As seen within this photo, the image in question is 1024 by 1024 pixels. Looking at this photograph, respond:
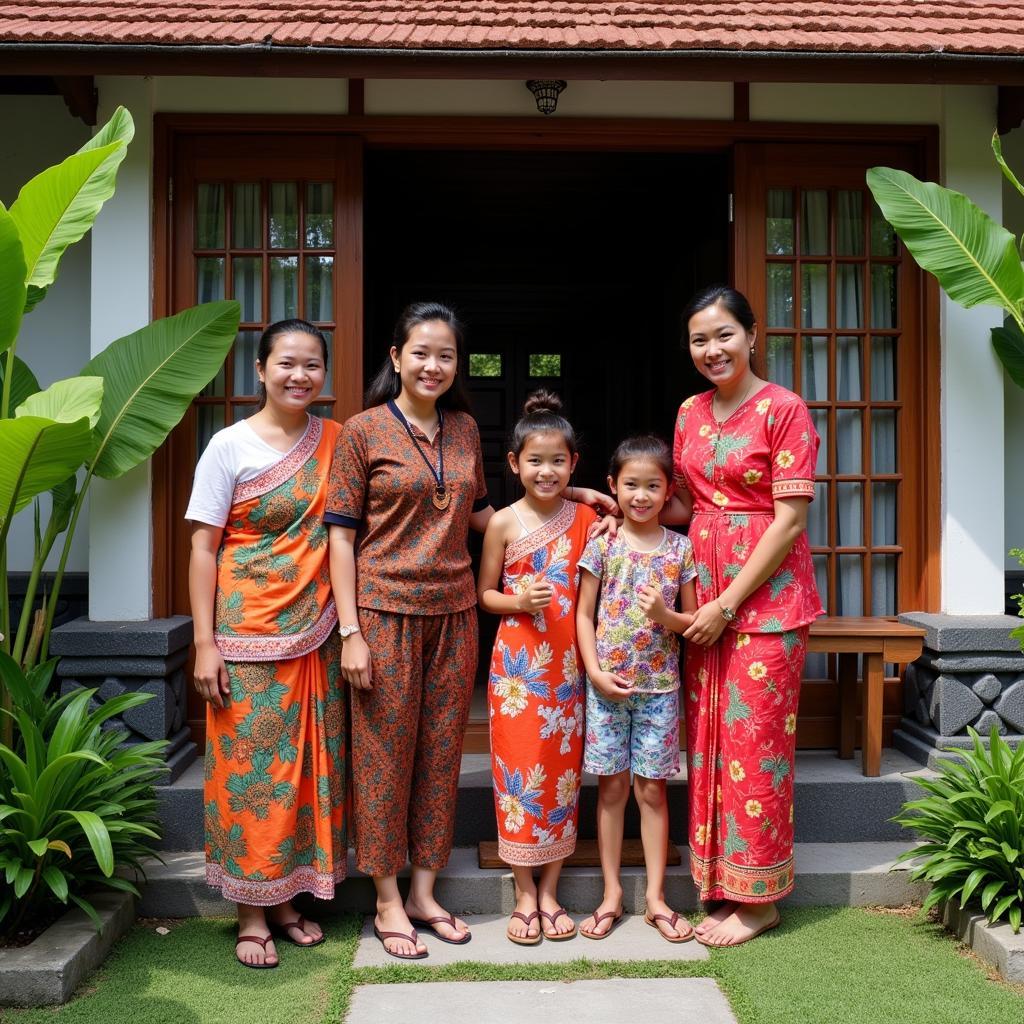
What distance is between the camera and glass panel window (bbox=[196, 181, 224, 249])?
154 inches

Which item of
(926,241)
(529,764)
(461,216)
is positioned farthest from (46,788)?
(461,216)

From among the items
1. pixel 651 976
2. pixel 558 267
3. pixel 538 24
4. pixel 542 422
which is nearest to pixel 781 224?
pixel 538 24

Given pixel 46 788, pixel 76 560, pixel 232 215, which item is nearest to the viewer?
pixel 46 788

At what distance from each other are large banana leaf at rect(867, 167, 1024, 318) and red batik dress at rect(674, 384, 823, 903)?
38.3 inches

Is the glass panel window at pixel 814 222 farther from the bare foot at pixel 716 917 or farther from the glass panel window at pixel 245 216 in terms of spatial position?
the bare foot at pixel 716 917

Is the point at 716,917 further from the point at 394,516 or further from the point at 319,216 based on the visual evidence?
the point at 319,216

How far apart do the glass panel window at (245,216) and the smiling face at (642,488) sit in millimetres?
1938

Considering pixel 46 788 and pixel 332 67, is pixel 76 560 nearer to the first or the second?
pixel 46 788

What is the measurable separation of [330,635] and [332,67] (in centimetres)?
204

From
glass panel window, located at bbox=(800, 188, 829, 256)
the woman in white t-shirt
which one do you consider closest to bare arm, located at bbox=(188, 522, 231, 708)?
the woman in white t-shirt

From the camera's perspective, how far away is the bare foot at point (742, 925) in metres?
2.98

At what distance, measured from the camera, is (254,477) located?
2953 millimetres

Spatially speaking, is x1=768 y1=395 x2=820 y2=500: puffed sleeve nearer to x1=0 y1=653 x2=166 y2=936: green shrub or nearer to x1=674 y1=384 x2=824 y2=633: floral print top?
x1=674 y1=384 x2=824 y2=633: floral print top

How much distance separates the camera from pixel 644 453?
2.98 meters
